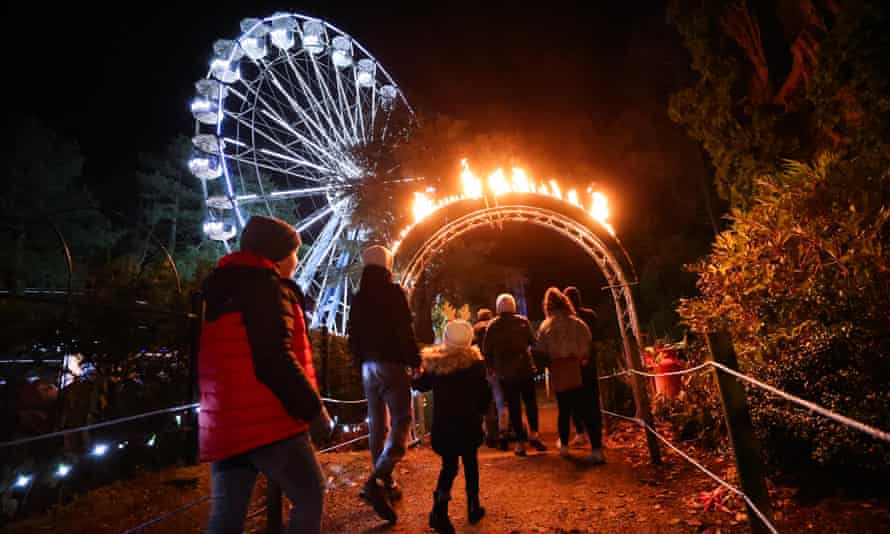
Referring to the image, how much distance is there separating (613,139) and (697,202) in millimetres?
6524

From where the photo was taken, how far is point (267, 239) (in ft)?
6.30

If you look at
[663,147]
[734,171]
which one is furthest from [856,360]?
[663,147]

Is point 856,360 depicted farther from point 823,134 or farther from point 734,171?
point 734,171

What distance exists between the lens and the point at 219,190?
2914 cm

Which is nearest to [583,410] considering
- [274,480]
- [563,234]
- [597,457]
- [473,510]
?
[597,457]

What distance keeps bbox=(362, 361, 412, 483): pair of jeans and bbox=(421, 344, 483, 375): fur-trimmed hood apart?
192mm

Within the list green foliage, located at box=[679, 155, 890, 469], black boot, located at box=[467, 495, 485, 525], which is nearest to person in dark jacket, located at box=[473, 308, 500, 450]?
green foliage, located at box=[679, 155, 890, 469]

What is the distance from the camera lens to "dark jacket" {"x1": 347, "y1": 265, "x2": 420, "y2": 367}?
3.25m

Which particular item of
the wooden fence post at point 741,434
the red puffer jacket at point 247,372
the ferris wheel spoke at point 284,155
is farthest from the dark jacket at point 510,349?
the ferris wheel spoke at point 284,155

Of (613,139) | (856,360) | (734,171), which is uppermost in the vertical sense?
(613,139)

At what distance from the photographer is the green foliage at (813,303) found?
9.49 ft

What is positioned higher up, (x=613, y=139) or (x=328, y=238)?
(x=613, y=139)

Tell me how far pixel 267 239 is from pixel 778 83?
10369mm

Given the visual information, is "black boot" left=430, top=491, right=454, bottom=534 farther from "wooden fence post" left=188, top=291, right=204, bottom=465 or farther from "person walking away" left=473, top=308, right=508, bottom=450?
"person walking away" left=473, top=308, right=508, bottom=450
